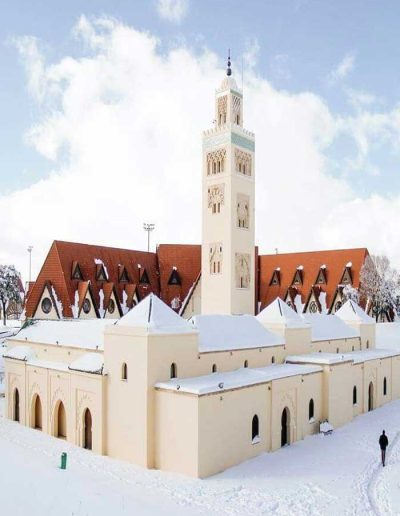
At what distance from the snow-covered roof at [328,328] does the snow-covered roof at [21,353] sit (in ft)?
57.0

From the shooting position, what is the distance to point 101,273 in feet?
150

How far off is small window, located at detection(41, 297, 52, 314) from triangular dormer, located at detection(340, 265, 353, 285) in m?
27.1

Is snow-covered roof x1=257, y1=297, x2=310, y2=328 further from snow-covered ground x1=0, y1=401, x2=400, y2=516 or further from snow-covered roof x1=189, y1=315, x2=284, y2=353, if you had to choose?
snow-covered ground x1=0, y1=401, x2=400, y2=516

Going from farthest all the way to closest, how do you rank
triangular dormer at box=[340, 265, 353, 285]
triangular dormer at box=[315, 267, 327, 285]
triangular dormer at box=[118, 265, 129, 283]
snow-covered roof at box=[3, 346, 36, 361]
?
triangular dormer at box=[315, 267, 327, 285], triangular dormer at box=[340, 265, 353, 285], triangular dormer at box=[118, 265, 129, 283], snow-covered roof at box=[3, 346, 36, 361]

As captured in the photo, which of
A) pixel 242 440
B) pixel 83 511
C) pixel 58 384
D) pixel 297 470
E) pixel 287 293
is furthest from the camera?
pixel 287 293

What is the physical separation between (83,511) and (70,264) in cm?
3236

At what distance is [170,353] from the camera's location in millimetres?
22266

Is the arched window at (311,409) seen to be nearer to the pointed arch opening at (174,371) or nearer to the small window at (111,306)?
the pointed arch opening at (174,371)

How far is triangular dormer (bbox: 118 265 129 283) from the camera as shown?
4703 centimetres

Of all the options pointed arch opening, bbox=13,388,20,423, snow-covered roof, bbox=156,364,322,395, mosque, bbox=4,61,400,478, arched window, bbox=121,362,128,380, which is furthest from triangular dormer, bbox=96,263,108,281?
arched window, bbox=121,362,128,380

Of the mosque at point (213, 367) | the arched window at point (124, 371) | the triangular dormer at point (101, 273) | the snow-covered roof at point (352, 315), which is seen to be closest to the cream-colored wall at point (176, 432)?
the mosque at point (213, 367)

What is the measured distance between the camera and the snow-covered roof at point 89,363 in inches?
934

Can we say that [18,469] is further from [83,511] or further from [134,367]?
[134,367]

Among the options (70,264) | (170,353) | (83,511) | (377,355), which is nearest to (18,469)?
(83,511)
